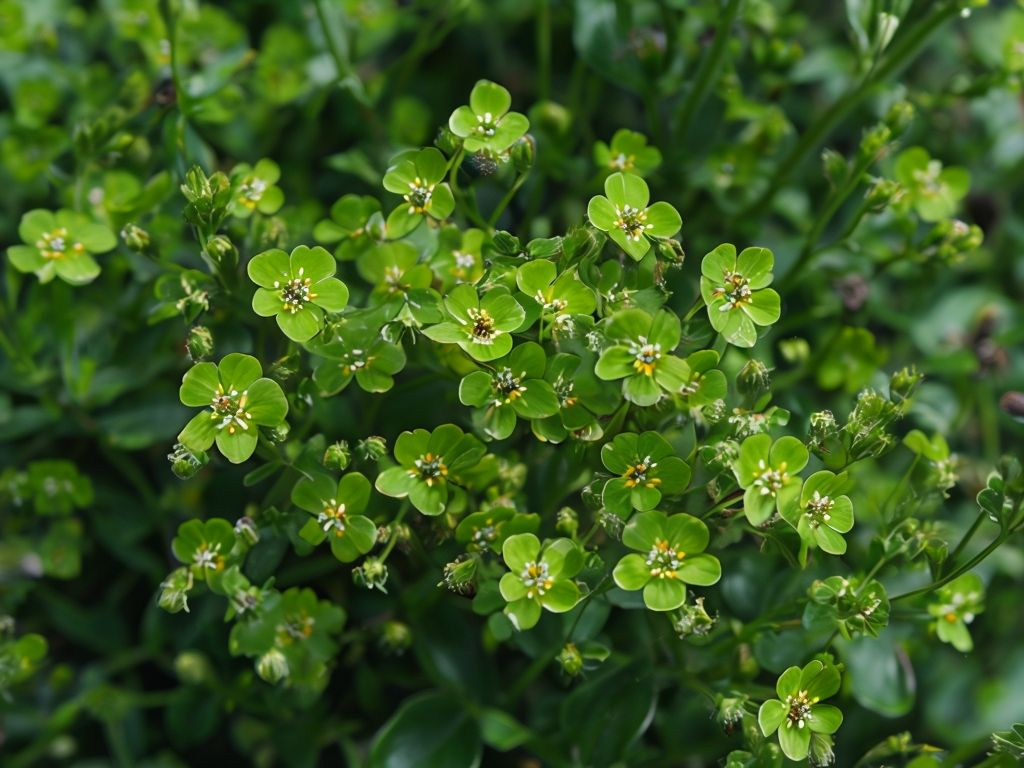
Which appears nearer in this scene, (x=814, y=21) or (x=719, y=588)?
(x=719, y=588)

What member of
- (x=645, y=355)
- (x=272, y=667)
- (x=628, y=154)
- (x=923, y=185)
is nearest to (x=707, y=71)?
(x=628, y=154)

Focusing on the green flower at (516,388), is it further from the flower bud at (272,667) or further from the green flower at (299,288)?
the flower bud at (272,667)

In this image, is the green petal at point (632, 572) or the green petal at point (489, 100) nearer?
the green petal at point (632, 572)

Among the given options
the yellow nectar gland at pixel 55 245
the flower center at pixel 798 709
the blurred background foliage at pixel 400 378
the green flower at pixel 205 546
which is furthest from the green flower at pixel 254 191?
the flower center at pixel 798 709

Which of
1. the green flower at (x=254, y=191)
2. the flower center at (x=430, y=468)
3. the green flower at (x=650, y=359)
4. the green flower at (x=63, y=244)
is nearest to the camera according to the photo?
the green flower at (x=650, y=359)

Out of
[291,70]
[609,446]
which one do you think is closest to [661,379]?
[609,446]

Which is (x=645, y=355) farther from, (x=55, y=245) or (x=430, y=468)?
(x=55, y=245)

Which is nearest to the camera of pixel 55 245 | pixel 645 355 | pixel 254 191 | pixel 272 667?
pixel 645 355

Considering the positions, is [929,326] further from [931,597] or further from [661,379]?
[661,379]

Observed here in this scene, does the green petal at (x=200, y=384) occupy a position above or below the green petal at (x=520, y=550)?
above
